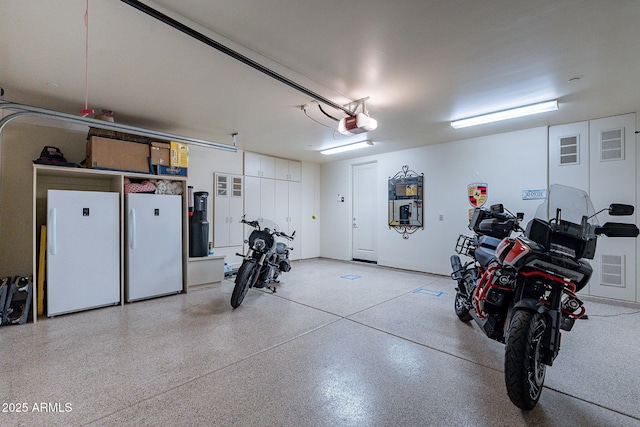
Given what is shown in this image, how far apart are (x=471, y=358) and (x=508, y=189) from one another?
11.9ft

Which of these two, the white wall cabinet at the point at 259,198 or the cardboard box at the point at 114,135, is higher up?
the cardboard box at the point at 114,135

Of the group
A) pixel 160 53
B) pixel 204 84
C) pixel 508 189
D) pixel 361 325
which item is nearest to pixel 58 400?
pixel 361 325

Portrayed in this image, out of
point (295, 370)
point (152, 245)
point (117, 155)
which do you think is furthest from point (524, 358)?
point (117, 155)

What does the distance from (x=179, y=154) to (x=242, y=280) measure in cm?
240

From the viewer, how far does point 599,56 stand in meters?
2.45

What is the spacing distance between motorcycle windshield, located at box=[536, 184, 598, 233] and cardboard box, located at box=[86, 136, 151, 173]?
16.2 feet

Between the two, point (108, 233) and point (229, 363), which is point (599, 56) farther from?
point (108, 233)

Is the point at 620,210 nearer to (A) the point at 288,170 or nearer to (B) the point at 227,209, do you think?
(B) the point at 227,209

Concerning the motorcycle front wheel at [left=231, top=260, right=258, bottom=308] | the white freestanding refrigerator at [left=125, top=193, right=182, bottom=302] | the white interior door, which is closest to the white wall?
the white interior door

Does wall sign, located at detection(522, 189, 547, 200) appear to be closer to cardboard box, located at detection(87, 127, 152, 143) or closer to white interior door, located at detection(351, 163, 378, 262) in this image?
white interior door, located at detection(351, 163, 378, 262)

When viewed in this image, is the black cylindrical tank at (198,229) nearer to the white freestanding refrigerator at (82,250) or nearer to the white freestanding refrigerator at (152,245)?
the white freestanding refrigerator at (152,245)

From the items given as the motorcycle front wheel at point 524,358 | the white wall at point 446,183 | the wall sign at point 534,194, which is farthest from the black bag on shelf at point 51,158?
the wall sign at point 534,194

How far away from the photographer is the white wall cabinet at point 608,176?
386 cm

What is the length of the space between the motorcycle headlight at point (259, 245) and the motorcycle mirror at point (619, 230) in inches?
139
